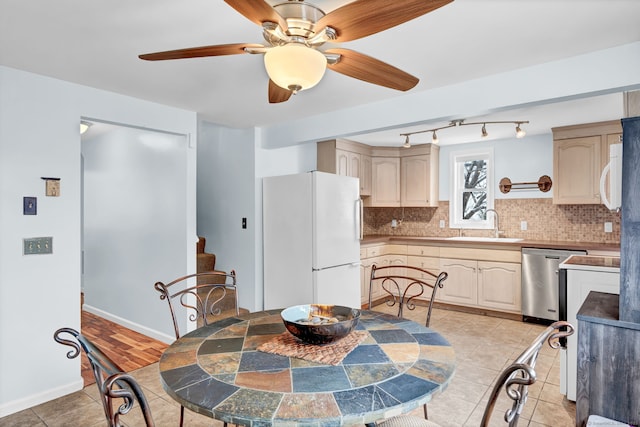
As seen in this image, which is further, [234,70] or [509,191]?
[509,191]

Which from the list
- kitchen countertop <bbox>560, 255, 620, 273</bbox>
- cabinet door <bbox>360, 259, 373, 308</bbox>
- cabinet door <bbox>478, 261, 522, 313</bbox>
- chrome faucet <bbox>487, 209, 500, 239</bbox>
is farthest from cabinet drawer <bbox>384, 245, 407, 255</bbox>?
kitchen countertop <bbox>560, 255, 620, 273</bbox>

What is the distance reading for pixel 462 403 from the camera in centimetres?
246

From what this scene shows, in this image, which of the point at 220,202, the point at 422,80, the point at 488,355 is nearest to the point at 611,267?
the point at 488,355

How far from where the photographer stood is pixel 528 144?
4.66 meters

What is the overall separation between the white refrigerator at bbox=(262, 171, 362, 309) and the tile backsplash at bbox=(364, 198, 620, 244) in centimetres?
176

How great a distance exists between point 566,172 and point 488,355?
7.31 ft

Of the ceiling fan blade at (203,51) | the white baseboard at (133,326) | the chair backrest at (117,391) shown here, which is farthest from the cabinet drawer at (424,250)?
the chair backrest at (117,391)

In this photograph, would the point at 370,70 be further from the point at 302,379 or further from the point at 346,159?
the point at 346,159

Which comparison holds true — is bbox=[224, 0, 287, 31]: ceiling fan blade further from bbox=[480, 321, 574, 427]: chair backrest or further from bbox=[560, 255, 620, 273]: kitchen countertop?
bbox=[560, 255, 620, 273]: kitchen countertop

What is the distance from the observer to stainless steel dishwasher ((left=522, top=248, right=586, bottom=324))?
3.95 metres

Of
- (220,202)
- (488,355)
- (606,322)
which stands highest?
(220,202)

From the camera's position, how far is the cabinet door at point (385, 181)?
5.18 metres

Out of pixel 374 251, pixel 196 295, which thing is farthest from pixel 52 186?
pixel 374 251

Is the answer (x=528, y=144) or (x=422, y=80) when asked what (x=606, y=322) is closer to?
(x=422, y=80)
